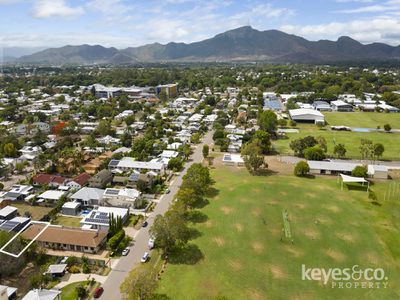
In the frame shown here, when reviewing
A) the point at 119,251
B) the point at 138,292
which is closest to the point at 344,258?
the point at 138,292

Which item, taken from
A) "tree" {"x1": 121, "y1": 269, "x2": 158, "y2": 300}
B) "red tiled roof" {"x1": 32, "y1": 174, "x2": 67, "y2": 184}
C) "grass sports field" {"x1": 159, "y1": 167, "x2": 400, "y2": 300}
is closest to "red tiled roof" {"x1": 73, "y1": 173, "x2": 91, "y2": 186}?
"red tiled roof" {"x1": 32, "y1": 174, "x2": 67, "y2": 184}

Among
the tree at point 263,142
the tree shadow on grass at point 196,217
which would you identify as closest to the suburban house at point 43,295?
the tree shadow on grass at point 196,217

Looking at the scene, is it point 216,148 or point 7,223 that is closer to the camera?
point 7,223

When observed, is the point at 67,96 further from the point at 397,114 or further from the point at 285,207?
the point at 397,114

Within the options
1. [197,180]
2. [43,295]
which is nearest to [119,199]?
[197,180]
